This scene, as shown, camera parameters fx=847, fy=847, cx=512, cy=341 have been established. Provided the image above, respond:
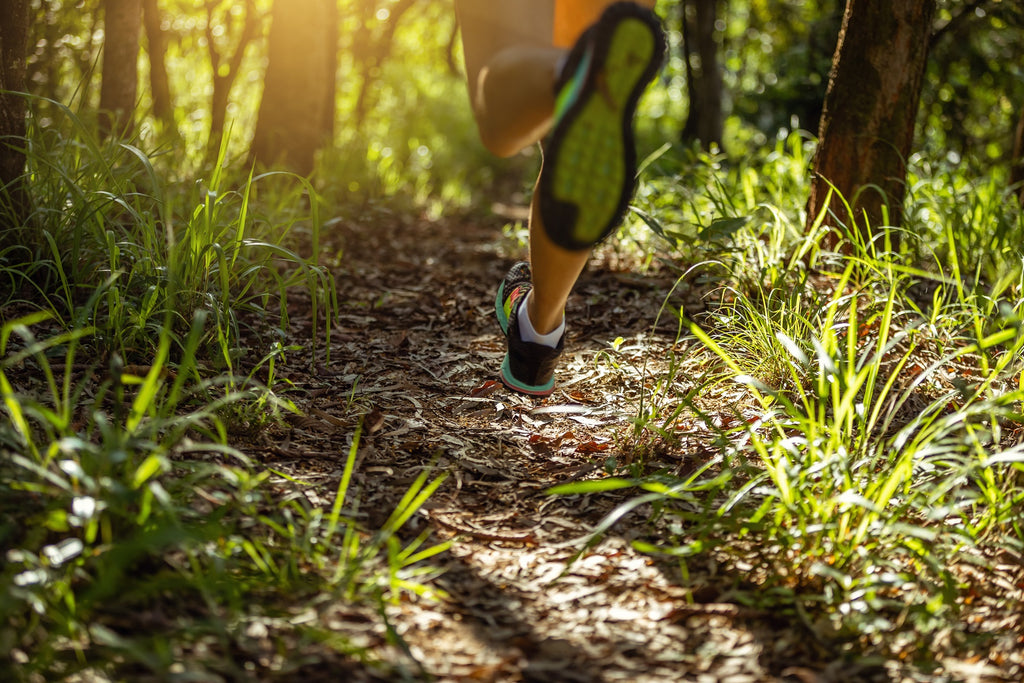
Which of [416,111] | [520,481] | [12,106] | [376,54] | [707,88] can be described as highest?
[376,54]

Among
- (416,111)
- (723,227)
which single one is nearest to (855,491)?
(723,227)

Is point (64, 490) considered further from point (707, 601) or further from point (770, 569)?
point (770, 569)

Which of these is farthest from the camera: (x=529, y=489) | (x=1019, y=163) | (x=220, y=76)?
(x=220, y=76)

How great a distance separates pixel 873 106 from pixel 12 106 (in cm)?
275

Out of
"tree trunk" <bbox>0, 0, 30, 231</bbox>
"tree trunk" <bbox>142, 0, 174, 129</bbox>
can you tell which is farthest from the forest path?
"tree trunk" <bbox>142, 0, 174, 129</bbox>

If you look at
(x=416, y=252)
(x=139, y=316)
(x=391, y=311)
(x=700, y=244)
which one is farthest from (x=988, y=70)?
(x=139, y=316)

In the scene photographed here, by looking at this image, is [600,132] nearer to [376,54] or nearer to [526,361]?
[526,361]

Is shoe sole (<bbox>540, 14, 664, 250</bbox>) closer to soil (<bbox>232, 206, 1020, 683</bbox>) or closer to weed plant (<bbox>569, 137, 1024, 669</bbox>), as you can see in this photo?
weed plant (<bbox>569, 137, 1024, 669</bbox>)

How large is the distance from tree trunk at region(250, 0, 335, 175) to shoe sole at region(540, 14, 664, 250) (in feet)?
11.4

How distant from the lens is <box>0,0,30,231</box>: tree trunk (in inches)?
94.6

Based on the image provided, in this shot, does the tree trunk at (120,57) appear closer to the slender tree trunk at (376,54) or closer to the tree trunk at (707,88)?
the slender tree trunk at (376,54)

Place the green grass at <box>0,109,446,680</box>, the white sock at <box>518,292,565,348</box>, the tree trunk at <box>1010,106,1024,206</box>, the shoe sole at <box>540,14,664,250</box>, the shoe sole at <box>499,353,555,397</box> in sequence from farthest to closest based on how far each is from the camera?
1. the tree trunk at <box>1010,106,1024,206</box>
2. the shoe sole at <box>499,353,555,397</box>
3. the white sock at <box>518,292,565,348</box>
4. the shoe sole at <box>540,14,664,250</box>
5. the green grass at <box>0,109,446,680</box>

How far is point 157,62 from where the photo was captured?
480 cm

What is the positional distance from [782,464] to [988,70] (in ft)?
15.7
